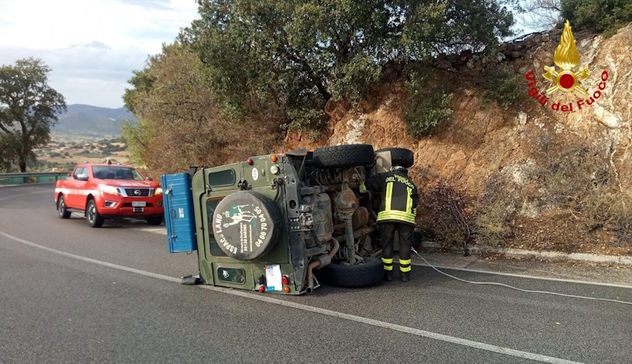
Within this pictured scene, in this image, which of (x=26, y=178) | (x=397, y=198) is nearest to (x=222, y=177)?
(x=397, y=198)

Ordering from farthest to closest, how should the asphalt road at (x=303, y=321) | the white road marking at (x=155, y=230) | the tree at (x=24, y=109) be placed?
1. the tree at (x=24, y=109)
2. the white road marking at (x=155, y=230)
3. the asphalt road at (x=303, y=321)

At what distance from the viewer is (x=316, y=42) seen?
37.4ft

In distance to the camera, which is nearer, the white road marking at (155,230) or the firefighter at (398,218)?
the firefighter at (398,218)

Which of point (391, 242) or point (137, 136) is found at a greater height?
point (137, 136)

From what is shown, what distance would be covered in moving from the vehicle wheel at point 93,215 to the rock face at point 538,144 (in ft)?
22.3

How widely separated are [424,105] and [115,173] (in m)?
8.65

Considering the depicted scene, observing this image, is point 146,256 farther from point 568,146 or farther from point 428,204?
point 568,146

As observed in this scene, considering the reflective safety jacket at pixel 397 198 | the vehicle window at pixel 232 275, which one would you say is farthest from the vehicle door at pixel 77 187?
the reflective safety jacket at pixel 397 198

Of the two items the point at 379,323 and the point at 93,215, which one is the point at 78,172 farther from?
the point at 379,323

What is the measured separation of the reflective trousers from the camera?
6.43 m

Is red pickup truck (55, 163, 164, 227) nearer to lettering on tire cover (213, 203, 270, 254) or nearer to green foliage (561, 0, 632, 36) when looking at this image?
lettering on tire cover (213, 203, 270, 254)

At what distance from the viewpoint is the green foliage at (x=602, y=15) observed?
10695 mm

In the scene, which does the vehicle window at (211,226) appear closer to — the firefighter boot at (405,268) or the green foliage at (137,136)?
the firefighter boot at (405,268)

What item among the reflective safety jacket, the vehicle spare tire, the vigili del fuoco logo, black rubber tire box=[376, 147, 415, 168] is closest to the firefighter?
the reflective safety jacket
